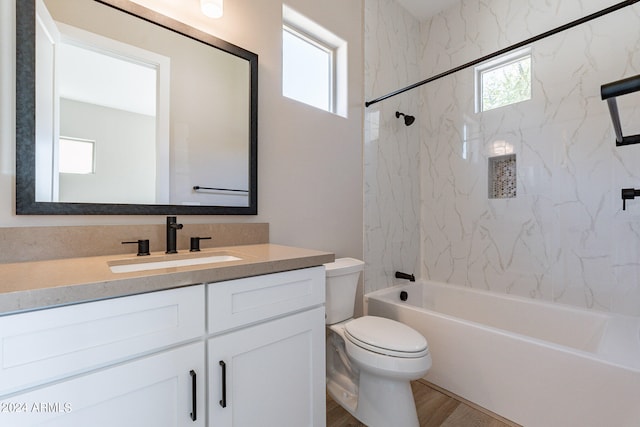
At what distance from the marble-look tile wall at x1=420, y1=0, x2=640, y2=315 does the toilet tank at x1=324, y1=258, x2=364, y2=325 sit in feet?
4.12

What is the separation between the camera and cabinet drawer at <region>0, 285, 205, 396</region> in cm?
61

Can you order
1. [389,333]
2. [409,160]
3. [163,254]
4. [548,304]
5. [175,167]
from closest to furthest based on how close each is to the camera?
[163,254]
[175,167]
[389,333]
[548,304]
[409,160]

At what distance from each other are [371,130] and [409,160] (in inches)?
21.9

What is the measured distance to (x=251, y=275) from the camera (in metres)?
0.97

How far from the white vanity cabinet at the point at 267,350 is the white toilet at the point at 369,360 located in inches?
13.0

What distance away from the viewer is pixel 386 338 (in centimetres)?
141

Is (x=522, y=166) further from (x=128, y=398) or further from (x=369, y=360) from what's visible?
(x=128, y=398)

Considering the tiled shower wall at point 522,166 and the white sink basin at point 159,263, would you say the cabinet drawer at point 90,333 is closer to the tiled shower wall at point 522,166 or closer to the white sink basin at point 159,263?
the white sink basin at point 159,263

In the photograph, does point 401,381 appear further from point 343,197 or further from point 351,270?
point 343,197

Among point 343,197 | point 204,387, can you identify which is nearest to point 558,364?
point 343,197

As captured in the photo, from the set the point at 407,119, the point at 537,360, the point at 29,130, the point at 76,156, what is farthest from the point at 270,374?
the point at 407,119

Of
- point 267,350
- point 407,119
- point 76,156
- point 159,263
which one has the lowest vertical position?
point 267,350

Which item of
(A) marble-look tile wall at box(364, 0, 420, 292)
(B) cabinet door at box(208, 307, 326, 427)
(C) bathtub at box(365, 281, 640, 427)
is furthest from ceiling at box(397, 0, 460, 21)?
(B) cabinet door at box(208, 307, 326, 427)

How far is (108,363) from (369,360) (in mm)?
1061
